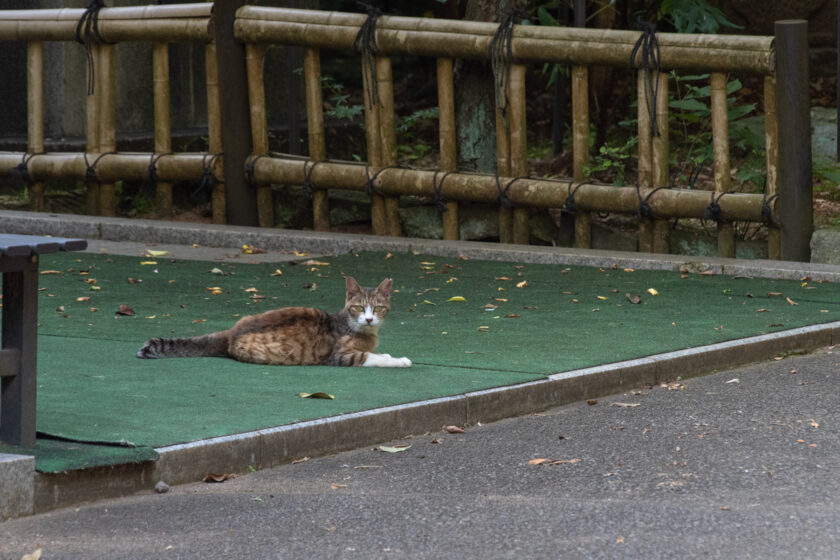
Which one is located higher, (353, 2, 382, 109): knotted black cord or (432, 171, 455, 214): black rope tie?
(353, 2, 382, 109): knotted black cord

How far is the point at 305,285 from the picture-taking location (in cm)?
955

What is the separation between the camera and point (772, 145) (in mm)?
10219

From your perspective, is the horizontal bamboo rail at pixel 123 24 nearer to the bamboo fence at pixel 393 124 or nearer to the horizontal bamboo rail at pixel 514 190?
the bamboo fence at pixel 393 124

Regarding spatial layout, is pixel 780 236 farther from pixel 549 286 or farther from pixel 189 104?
pixel 189 104

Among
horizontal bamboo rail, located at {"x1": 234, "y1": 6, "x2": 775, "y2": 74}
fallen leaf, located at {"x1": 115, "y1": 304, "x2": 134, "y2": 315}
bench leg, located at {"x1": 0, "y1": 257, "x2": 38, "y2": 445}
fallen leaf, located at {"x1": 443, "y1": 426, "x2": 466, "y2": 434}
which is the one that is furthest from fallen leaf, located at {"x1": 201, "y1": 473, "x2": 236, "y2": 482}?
horizontal bamboo rail, located at {"x1": 234, "y1": 6, "x2": 775, "y2": 74}

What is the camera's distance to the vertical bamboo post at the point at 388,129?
11.5 m

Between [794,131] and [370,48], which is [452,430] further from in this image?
[370,48]

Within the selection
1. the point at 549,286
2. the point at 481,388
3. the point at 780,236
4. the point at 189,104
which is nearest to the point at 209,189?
the point at 189,104

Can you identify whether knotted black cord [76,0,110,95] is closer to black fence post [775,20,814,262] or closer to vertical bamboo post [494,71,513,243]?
vertical bamboo post [494,71,513,243]

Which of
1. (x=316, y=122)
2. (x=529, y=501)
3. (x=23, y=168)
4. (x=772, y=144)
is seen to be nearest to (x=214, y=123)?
(x=316, y=122)

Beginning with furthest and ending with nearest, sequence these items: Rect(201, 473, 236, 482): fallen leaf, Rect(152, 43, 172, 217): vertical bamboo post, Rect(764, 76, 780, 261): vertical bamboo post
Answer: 1. Rect(152, 43, 172, 217): vertical bamboo post
2. Rect(764, 76, 780, 261): vertical bamboo post
3. Rect(201, 473, 236, 482): fallen leaf

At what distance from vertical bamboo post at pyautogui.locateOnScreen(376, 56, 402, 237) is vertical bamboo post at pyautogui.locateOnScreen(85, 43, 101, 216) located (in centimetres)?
271

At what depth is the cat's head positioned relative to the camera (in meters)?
6.85

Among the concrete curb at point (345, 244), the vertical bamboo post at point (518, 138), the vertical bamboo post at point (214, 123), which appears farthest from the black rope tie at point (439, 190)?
the vertical bamboo post at point (214, 123)
